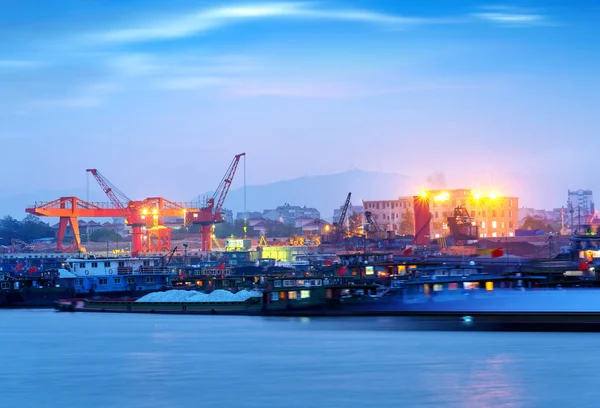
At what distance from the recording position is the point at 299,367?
79.3 feet

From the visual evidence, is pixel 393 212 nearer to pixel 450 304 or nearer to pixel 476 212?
pixel 476 212

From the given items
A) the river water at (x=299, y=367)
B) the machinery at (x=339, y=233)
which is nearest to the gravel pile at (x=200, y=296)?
the river water at (x=299, y=367)

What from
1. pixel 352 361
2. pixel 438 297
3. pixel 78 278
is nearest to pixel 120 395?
pixel 352 361

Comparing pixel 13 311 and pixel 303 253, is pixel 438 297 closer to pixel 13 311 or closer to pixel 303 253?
pixel 13 311

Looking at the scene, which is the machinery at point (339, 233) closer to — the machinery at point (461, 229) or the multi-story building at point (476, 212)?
the multi-story building at point (476, 212)

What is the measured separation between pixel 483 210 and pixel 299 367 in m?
85.8

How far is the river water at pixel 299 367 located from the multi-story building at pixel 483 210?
2920 inches

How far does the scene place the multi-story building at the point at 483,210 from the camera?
352ft

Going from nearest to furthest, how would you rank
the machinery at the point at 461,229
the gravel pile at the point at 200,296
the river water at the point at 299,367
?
the river water at the point at 299,367
the gravel pile at the point at 200,296
the machinery at the point at 461,229

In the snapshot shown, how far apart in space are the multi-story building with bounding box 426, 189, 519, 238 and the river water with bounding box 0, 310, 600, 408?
74.2 meters

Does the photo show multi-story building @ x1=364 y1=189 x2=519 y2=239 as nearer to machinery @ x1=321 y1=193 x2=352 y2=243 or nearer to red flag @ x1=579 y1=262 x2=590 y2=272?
machinery @ x1=321 y1=193 x2=352 y2=243

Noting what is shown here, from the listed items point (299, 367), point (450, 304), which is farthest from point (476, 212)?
point (299, 367)

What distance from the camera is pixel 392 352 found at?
2617 centimetres

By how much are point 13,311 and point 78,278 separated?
13.6ft
